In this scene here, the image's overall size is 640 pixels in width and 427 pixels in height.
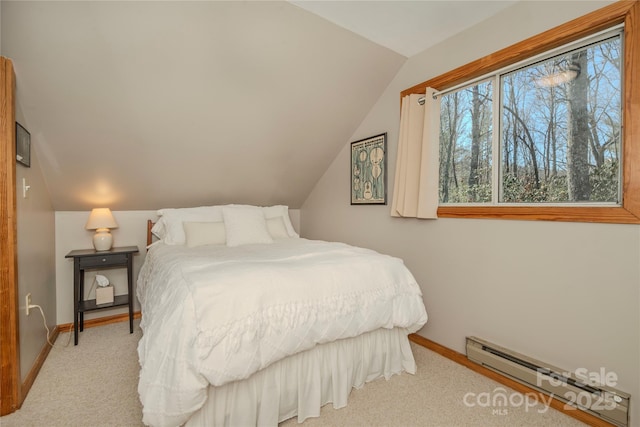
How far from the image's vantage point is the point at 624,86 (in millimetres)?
1556

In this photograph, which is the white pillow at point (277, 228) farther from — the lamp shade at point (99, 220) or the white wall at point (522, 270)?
the lamp shade at point (99, 220)

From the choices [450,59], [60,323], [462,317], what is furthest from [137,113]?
[462,317]

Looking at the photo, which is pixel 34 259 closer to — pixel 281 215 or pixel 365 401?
pixel 281 215

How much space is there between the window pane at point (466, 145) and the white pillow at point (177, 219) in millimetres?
2191

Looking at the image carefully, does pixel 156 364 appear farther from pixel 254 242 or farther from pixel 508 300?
pixel 508 300

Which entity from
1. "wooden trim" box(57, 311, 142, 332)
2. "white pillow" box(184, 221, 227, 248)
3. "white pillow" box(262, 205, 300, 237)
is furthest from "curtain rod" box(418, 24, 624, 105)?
"wooden trim" box(57, 311, 142, 332)

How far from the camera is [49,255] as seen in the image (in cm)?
256

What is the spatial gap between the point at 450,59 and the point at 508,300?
1783 millimetres

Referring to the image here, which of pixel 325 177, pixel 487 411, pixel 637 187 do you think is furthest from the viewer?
pixel 325 177

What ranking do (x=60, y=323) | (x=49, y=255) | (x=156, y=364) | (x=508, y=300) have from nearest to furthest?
(x=156, y=364) → (x=508, y=300) → (x=49, y=255) → (x=60, y=323)

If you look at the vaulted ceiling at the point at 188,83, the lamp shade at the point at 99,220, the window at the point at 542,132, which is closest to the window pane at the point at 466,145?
the window at the point at 542,132

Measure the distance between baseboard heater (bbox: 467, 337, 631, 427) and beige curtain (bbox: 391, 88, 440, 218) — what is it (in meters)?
1.02

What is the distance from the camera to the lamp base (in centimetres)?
271

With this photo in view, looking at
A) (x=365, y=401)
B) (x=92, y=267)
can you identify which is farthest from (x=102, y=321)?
(x=365, y=401)
